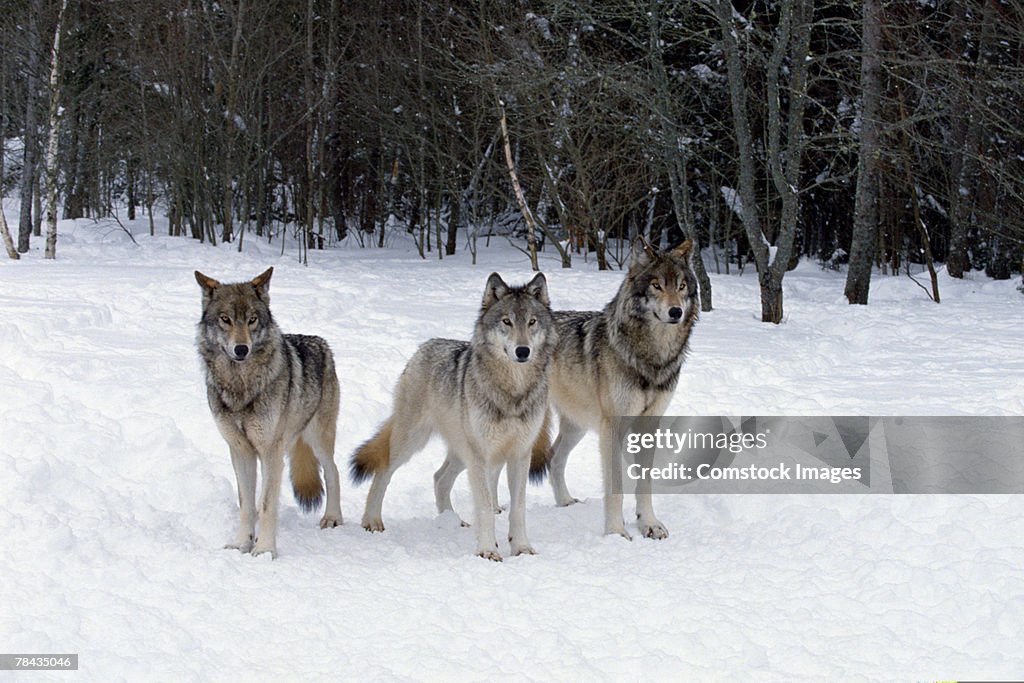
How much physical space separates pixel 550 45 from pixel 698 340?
46.5 feet

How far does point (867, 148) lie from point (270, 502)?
13548 millimetres

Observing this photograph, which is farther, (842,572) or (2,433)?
(2,433)

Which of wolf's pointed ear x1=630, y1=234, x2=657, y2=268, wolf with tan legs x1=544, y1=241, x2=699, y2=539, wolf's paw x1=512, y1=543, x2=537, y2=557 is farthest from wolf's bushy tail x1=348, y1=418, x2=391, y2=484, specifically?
wolf's pointed ear x1=630, y1=234, x2=657, y2=268

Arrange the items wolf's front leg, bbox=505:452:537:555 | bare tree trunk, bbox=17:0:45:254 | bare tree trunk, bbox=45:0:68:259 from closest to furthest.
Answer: wolf's front leg, bbox=505:452:537:555, bare tree trunk, bbox=45:0:68:259, bare tree trunk, bbox=17:0:45:254

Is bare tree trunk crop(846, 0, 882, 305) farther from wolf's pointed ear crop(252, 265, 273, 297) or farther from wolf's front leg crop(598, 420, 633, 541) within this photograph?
wolf's pointed ear crop(252, 265, 273, 297)

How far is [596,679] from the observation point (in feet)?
12.1

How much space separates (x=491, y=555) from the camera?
5.39 meters

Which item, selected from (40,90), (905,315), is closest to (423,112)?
(40,90)

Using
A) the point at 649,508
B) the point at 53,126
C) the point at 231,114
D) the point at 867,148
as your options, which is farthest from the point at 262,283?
the point at 231,114

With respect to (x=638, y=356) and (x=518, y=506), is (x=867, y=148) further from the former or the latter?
(x=518, y=506)

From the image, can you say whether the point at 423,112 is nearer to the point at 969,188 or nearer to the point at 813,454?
the point at 969,188

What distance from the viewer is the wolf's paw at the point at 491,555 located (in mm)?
5371

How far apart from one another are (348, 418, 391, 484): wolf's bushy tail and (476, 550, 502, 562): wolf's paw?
1.05 meters

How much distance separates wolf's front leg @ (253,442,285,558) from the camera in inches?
207
